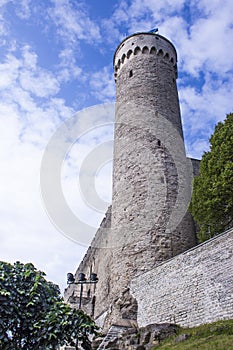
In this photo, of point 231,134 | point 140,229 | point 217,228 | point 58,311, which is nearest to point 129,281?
point 140,229

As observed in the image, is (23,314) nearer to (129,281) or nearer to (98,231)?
(129,281)

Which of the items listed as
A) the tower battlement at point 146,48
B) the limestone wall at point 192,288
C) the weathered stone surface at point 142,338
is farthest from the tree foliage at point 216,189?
the tower battlement at point 146,48

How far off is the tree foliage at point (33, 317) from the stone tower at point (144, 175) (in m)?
4.44

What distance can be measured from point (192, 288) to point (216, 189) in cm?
439

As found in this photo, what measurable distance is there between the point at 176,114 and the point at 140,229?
674 cm

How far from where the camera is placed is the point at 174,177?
1759 cm

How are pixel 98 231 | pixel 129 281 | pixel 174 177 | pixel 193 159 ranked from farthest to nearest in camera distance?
Answer: pixel 98 231 → pixel 193 159 → pixel 174 177 → pixel 129 281

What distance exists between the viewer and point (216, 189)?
14.9m

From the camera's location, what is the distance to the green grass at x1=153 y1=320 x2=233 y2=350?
8.54 m

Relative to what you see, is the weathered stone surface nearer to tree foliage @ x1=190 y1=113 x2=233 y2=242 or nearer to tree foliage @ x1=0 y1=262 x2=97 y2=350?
tree foliage @ x1=0 y1=262 x2=97 y2=350

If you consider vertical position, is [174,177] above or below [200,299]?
above

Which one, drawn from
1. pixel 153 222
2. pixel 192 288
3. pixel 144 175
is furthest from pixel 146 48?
pixel 192 288

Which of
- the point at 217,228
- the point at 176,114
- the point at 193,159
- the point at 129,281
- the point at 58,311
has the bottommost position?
the point at 58,311

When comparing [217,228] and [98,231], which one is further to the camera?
[98,231]
